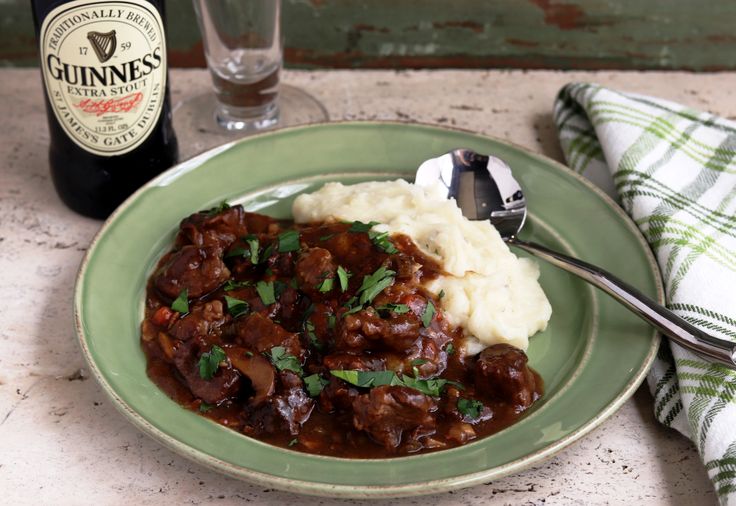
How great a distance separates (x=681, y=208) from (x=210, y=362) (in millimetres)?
2375

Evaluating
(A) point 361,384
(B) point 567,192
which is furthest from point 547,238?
(A) point 361,384

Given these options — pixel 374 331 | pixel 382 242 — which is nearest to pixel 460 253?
pixel 382 242

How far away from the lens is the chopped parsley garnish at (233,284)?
4.08 metres

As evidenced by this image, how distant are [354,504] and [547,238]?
1.75 m

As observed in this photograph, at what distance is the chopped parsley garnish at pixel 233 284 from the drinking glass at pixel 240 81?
1.49m

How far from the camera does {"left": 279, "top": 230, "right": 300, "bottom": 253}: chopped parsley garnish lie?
408 centimetres

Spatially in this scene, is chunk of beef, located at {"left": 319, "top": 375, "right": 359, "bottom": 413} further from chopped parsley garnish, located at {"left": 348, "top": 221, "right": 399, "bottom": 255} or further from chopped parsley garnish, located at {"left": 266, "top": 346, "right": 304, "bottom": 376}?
chopped parsley garnish, located at {"left": 348, "top": 221, "right": 399, "bottom": 255}

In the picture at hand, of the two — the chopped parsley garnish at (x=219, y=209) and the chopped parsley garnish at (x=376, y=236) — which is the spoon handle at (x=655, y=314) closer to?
the chopped parsley garnish at (x=376, y=236)

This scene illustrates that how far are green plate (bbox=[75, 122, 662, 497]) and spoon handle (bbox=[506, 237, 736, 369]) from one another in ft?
A: 0.29

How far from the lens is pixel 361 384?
354 centimetres

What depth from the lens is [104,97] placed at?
14.5ft

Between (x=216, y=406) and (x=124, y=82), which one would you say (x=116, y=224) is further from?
(x=216, y=406)

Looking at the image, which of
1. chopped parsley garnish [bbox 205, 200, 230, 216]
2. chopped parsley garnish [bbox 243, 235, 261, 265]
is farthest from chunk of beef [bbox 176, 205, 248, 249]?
chopped parsley garnish [bbox 243, 235, 261, 265]

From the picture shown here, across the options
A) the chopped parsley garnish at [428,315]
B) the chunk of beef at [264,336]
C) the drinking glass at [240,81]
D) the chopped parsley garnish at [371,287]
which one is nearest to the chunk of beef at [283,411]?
the chunk of beef at [264,336]
